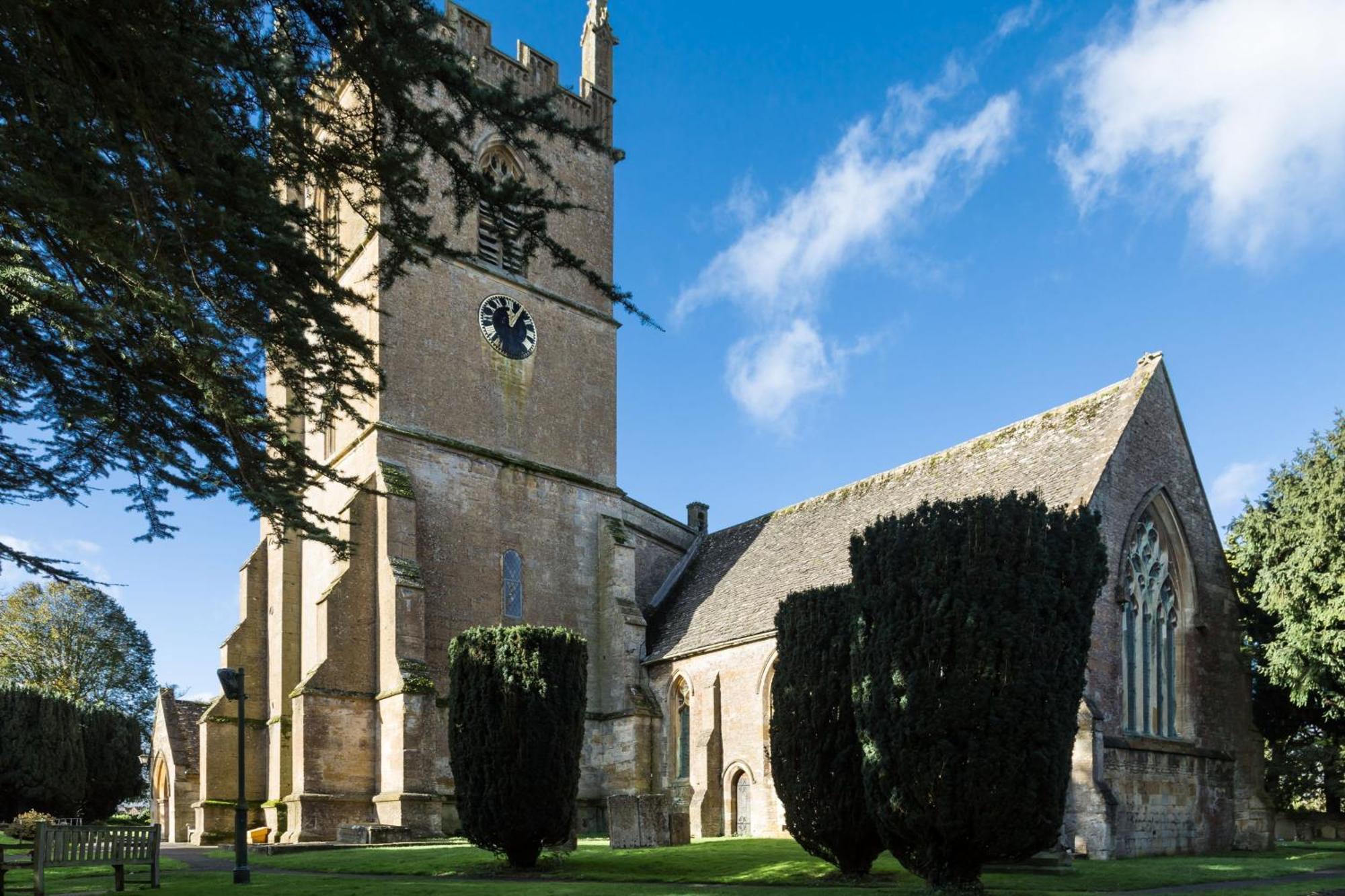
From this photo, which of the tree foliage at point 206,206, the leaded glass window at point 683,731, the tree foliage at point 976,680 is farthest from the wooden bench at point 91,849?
the leaded glass window at point 683,731

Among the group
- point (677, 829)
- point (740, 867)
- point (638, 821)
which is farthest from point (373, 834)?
point (740, 867)

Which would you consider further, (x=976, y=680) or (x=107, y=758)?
(x=107, y=758)

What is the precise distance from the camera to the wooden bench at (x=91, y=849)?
1298 cm

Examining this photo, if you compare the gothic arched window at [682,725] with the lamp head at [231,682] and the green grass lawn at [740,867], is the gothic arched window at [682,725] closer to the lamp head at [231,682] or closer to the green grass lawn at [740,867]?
the green grass lawn at [740,867]

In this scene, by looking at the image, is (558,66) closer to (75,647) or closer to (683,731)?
(683,731)

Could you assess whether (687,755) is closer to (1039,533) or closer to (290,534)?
(290,534)

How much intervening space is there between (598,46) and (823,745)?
89.4 feet

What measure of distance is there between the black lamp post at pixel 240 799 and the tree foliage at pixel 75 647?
3848 cm

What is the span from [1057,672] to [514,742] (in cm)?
892

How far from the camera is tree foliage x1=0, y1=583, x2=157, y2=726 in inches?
2046

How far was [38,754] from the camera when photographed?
3888 centimetres

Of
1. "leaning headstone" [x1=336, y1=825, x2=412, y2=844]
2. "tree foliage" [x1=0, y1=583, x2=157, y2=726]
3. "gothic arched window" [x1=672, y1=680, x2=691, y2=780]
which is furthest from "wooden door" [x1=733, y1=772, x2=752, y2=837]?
"tree foliage" [x1=0, y1=583, x2=157, y2=726]

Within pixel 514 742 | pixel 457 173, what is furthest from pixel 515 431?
pixel 457 173

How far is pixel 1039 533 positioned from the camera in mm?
14195
